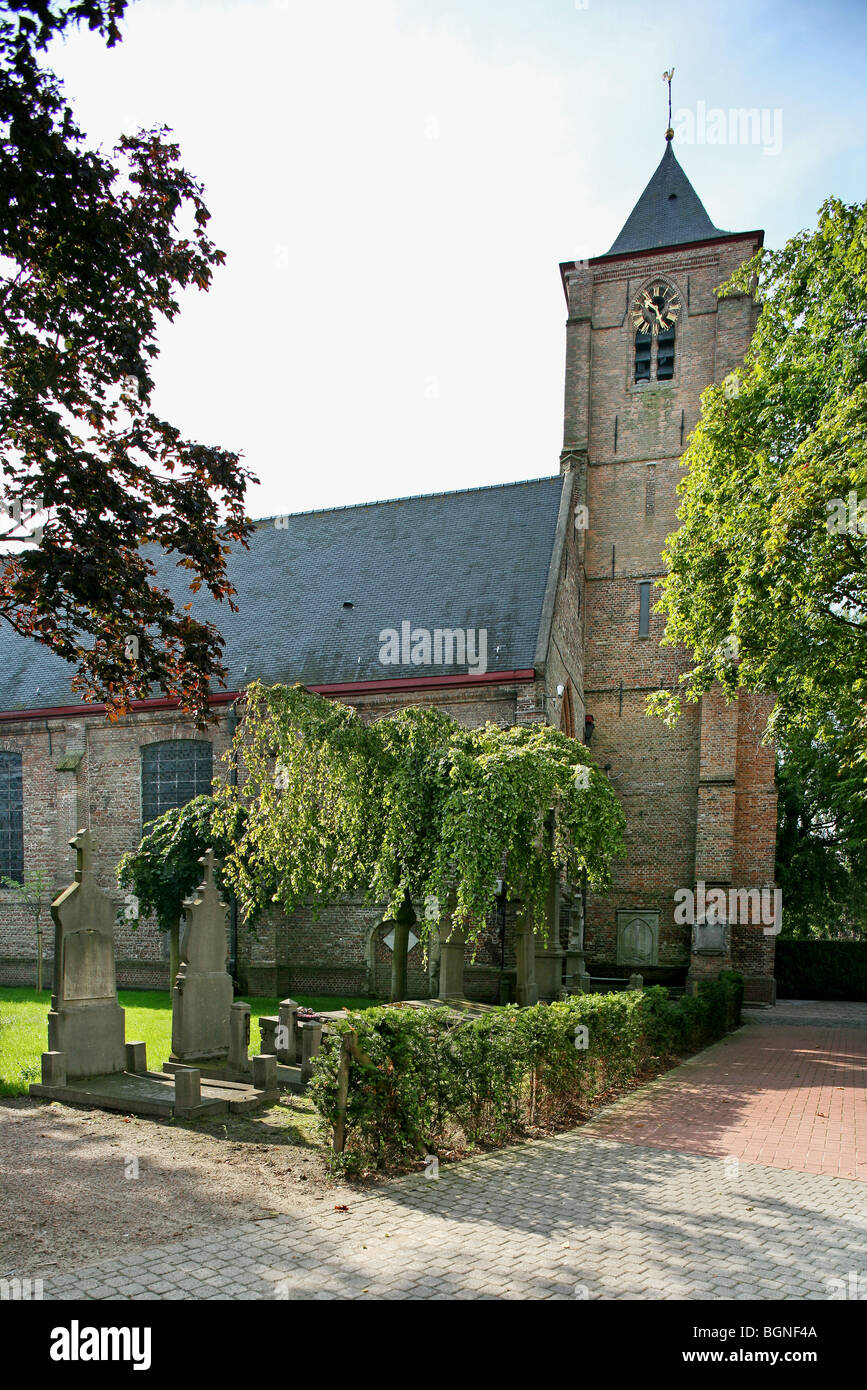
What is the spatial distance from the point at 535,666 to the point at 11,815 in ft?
37.9

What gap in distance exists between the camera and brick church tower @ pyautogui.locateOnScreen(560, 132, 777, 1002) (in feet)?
61.9

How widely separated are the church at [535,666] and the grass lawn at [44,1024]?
0.90 m

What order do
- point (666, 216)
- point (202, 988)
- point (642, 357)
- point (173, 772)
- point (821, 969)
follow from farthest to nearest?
point (821, 969) < point (666, 216) < point (642, 357) < point (173, 772) < point (202, 988)

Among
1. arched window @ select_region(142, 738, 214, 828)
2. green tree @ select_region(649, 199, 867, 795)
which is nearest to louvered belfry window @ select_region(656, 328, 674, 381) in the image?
green tree @ select_region(649, 199, 867, 795)

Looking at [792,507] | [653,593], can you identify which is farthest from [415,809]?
[653,593]

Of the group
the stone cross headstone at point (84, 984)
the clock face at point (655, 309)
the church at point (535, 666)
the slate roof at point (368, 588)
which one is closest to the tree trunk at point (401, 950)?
the stone cross headstone at point (84, 984)

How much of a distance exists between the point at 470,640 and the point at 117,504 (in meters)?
9.66

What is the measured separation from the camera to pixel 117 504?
7629 mm

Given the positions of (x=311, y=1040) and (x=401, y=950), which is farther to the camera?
(x=401, y=950)

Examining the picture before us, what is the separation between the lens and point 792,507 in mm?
9953

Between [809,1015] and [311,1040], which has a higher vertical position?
[311,1040]

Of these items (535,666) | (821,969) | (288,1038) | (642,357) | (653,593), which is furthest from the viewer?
(821,969)

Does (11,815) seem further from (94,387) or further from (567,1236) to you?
(567,1236)

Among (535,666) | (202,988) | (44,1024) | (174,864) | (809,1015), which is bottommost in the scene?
(809,1015)
